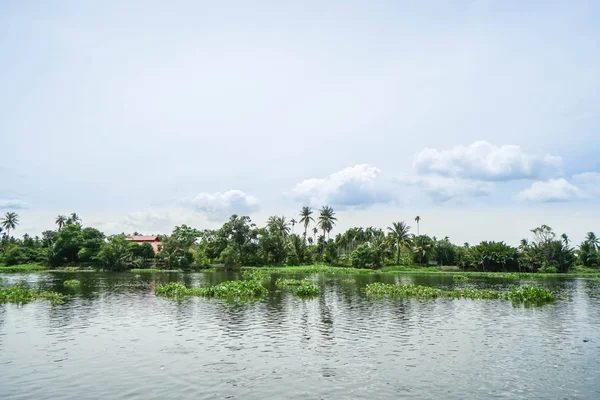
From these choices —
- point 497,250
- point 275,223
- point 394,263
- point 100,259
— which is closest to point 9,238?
point 100,259

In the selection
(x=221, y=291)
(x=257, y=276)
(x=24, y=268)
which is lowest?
(x=257, y=276)

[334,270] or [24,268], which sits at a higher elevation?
[24,268]

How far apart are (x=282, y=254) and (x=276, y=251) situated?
6.30ft

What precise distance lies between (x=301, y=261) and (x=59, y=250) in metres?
65.8

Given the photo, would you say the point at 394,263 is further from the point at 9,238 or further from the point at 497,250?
the point at 9,238

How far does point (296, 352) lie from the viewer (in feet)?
76.0

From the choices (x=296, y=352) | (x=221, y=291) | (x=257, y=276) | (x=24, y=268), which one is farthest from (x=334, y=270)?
(x=296, y=352)

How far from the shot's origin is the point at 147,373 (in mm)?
19094

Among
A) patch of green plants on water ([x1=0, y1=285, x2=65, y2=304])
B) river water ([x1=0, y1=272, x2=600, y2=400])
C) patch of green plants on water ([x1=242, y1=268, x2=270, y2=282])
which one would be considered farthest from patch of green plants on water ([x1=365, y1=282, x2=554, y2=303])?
patch of green plants on water ([x1=0, y1=285, x2=65, y2=304])

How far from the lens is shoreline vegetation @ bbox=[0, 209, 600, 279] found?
4203 inches

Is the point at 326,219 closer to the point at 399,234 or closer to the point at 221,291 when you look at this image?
the point at 399,234

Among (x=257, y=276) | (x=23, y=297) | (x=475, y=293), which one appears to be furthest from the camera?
(x=257, y=276)

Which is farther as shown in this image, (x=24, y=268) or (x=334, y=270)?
(x=24, y=268)

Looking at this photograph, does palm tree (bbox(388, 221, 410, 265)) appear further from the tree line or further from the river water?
the river water
